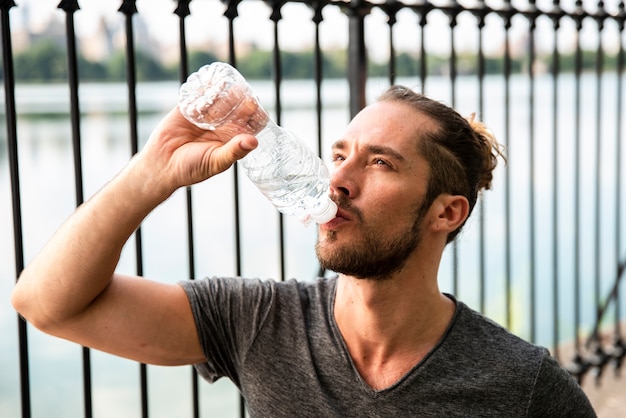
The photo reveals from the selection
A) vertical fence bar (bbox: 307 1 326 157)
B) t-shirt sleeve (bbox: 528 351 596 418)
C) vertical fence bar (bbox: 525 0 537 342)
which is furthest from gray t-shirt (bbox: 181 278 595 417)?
vertical fence bar (bbox: 525 0 537 342)

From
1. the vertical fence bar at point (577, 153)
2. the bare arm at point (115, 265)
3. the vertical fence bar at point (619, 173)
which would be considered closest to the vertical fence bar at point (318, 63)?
the bare arm at point (115, 265)

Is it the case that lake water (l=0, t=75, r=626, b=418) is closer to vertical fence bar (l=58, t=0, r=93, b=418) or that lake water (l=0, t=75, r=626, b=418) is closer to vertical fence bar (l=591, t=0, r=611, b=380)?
vertical fence bar (l=591, t=0, r=611, b=380)

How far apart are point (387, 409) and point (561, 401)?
45cm

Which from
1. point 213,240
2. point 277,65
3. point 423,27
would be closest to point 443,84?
point 423,27

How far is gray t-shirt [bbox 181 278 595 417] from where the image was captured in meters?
1.99

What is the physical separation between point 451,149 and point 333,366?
0.71 meters

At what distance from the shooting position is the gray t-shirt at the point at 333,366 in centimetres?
199

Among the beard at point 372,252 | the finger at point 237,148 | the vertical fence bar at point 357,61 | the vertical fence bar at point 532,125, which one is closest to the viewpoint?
the finger at point 237,148

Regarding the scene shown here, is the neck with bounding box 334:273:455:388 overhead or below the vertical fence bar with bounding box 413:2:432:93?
below

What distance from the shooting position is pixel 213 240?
842cm

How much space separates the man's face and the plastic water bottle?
0.06 meters

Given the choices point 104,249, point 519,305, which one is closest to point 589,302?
point 519,305

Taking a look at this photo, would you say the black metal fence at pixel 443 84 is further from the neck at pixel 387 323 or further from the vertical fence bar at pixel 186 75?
the neck at pixel 387 323

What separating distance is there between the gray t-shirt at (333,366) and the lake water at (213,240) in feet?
1.65
